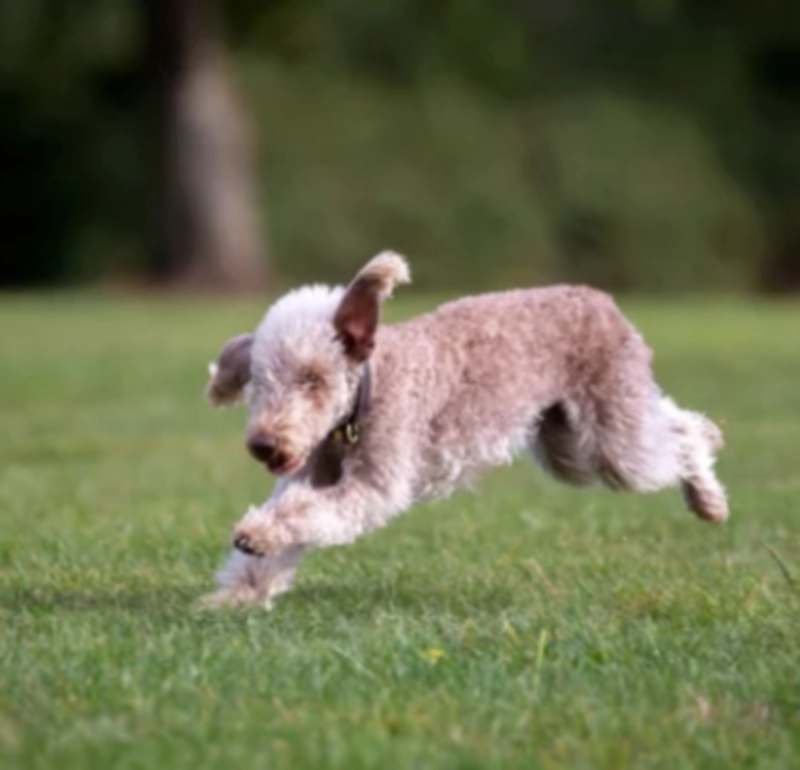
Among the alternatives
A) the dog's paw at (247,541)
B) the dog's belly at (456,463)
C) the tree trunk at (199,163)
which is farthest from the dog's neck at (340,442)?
the tree trunk at (199,163)

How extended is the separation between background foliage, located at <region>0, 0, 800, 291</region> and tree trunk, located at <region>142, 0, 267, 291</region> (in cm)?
89

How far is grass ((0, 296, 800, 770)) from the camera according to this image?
16.1 ft

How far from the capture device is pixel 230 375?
7223mm

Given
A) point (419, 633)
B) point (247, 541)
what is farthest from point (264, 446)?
point (419, 633)

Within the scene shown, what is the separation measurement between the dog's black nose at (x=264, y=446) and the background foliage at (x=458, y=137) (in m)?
25.1

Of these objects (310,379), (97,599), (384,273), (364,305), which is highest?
(384,273)

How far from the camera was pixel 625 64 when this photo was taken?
37406 mm

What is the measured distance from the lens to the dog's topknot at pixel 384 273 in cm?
677

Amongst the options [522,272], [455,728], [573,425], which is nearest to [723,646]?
[455,728]

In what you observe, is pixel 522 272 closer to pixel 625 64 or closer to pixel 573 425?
pixel 625 64

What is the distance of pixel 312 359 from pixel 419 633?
998 mm

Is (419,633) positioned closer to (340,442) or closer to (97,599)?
(340,442)

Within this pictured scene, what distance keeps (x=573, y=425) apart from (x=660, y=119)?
29.8 meters

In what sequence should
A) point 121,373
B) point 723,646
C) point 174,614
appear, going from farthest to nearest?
point 121,373
point 174,614
point 723,646
